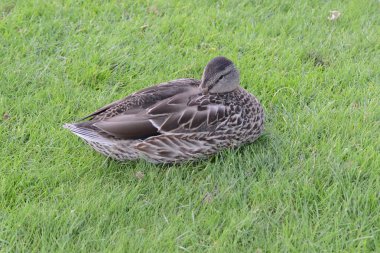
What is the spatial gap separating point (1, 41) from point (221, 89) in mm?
2370

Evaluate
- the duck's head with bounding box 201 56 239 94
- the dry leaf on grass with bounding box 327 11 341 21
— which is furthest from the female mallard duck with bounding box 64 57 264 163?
the dry leaf on grass with bounding box 327 11 341 21

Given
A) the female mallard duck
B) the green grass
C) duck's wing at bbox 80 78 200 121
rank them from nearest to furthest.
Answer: the green grass < the female mallard duck < duck's wing at bbox 80 78 200 121

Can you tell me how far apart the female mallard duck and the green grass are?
0.11 meters

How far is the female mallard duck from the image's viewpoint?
3.95 meters

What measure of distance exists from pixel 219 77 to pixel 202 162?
2.01ft

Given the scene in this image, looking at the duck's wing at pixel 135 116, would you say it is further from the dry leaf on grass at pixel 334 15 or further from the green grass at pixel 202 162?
the dry leaf on grass at pixel 334 15

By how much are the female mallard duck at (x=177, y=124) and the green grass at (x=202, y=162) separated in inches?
4.5

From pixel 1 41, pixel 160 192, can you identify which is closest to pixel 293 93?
→ pixel 160 192

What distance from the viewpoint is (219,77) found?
4.14 meters

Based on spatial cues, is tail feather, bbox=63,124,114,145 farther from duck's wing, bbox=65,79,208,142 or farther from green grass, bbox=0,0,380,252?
green grass, bbox=0,0,380,252

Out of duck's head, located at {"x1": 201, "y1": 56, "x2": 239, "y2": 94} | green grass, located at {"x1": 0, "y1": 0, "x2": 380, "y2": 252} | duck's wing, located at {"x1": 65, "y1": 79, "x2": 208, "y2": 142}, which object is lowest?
green grass, located at {"x1": 0, "y1": 0, "x2": 380, "y2": 252}

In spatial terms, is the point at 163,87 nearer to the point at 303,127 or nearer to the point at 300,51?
the point at 303,127

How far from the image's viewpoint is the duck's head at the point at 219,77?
13.6ft

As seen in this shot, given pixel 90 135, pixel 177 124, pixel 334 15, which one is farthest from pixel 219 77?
pixel 334 15
